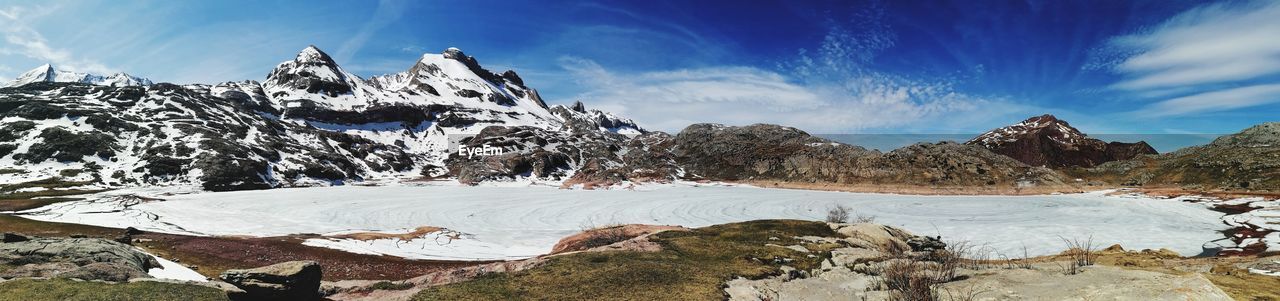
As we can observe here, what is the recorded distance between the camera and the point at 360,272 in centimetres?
3069

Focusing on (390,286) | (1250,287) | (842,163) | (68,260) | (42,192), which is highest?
(842,163)

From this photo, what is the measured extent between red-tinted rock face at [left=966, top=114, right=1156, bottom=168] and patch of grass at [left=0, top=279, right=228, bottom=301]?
209043mm

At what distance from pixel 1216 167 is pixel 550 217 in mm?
124038

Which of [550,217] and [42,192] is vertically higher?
[42,192]

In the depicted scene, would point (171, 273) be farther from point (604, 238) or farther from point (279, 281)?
point (604, 238)

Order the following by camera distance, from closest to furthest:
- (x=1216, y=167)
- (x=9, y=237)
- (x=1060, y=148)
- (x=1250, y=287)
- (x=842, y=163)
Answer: (x=1250, y=287) < (x=9, y=237) < (x=1216, y=167) < (x=842, y=163) < (x=1060, y=148)

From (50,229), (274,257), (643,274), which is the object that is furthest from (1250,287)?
(50,229)

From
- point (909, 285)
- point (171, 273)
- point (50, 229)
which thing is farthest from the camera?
point (50, 229)

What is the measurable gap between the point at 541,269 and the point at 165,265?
19399mm

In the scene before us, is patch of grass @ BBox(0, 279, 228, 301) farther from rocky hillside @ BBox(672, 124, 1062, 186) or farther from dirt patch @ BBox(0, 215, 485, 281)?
rocky hillside @ BBox(672, 124, 1062, 186)

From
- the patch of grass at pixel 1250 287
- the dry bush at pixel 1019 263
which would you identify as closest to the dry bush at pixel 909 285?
the dry bush at pixel 1019 263

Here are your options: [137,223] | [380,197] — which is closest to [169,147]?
[380,197]

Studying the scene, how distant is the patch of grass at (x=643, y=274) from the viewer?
1567cm

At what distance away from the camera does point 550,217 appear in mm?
66938
